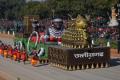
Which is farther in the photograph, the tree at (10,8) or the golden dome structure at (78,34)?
the tree at (10,8)

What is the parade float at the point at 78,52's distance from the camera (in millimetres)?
18656

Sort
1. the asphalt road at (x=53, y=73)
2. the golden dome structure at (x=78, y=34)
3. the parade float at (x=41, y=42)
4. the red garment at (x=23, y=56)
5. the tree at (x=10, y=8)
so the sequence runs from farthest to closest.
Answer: the tree at (x=10, y=8)
the red garment at (x=23, y=56)
the parade float at (x=41, y=42)
the golden dome structure at (x=78, y=34)
the asphalt road at (x=53, y=73)

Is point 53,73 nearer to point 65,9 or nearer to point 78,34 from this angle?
point 78,34

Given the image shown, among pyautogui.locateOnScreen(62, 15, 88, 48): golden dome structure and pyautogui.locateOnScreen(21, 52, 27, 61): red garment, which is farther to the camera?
pyautogui.locateOnScreen(21, 52, 27, 61): red garment

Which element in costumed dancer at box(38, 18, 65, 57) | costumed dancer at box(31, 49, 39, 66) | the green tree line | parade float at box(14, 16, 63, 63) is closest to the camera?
costumed dancer at box(31, 49, 39, 66)

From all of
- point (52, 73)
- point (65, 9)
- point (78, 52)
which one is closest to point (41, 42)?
point (78, 52)

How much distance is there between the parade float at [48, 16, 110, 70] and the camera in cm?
1866

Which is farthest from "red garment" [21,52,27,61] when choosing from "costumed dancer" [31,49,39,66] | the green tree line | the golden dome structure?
the green tree line

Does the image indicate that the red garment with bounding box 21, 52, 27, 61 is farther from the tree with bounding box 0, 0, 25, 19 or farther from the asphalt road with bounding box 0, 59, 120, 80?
the tree with bounding box 0, 0, 25, 19

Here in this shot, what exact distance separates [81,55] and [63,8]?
4490 cm

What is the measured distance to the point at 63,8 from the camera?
63312 millimetres

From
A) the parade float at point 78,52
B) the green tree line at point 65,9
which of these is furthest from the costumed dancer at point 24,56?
the green tree line at point 65,9

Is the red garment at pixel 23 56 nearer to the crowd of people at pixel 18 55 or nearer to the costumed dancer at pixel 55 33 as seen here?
the crowd of people at pixel 18 55

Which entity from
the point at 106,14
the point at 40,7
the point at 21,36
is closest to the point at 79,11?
the point at 106,14
